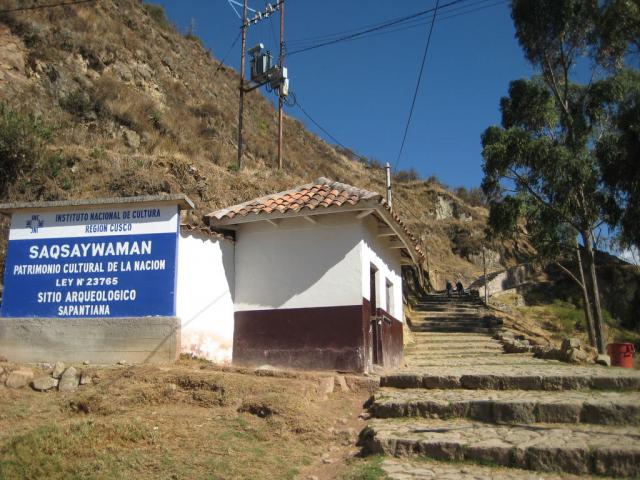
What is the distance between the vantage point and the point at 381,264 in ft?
37.2

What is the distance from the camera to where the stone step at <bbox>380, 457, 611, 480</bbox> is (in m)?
5.30

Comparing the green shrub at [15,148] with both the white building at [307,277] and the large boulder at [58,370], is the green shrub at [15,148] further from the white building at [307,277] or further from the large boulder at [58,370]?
the large boulder at [58,370]

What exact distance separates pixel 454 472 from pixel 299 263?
16.1ft

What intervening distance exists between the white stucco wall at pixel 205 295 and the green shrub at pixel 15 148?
7.64 metres

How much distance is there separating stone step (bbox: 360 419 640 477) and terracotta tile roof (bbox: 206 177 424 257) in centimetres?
366

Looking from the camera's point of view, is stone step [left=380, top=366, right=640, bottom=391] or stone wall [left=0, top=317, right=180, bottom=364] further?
stone wall [left=0, top=317, right=180, bottom=364]

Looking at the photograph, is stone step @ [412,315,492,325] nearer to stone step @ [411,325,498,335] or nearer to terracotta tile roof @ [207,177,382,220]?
stone step @ [411,325,498,335]

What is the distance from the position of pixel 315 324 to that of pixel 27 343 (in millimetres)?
4526

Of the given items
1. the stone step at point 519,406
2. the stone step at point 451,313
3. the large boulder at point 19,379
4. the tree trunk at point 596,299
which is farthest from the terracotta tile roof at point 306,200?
the stone step at point 451,313

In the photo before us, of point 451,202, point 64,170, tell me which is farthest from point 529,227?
point 451,202

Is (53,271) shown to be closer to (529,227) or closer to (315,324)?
(315,324)

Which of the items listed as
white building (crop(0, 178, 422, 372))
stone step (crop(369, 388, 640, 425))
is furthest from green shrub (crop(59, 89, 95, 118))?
stone step (crop(369, 388, 640, 425))

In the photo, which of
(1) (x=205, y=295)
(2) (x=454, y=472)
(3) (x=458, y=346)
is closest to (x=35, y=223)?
(1) (x=205, y=295)

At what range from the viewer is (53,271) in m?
9.07
